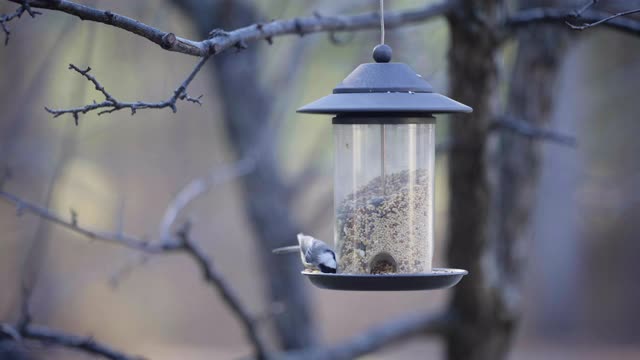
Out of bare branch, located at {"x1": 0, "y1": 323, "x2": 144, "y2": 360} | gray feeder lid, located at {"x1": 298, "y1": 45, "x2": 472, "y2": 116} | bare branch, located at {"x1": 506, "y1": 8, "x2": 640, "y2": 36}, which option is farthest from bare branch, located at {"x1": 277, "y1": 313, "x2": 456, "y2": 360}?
gray feeder lid, located at {"x1": 298, "y1": 45, "x2": 472, "y2": 116}

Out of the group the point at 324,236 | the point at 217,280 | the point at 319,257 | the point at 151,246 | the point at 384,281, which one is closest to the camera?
the point at 384,281

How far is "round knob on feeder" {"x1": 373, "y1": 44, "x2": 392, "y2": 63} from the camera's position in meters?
3.07

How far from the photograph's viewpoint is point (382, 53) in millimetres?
3068

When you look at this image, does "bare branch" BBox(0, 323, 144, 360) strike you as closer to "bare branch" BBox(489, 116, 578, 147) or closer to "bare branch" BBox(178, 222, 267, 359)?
"bare branch" BBox(178, 222, 267, 359)

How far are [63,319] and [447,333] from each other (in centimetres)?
1134

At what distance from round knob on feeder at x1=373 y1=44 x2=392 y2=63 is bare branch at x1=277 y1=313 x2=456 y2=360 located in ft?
8.44

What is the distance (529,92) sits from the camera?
18.0ft

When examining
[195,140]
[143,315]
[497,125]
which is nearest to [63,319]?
[143,315]

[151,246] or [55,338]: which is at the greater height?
[151,246]

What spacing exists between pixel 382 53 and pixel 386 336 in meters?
3.01

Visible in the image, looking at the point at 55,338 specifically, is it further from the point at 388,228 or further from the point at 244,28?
the point at 244,28

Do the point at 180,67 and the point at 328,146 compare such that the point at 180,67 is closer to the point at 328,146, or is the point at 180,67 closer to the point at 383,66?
the point at 328,146

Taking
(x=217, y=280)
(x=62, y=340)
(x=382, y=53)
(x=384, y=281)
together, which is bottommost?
(x=62, y=340)

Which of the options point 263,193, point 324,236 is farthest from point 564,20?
point 324,236
